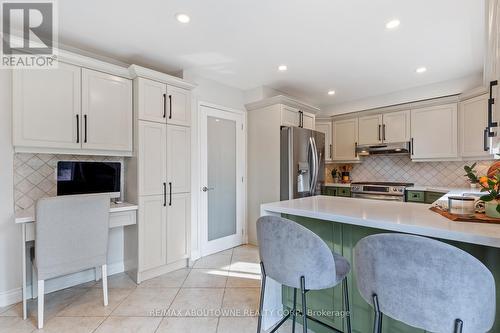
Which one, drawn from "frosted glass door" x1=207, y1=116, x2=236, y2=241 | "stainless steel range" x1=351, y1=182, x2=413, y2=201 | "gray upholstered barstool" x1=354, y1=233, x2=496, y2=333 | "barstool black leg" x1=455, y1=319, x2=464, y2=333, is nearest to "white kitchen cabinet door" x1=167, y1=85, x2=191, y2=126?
"frosted glass door" x1=207, y1=116, x2=236, y2=241

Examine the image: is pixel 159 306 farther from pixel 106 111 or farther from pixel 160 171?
pixel 106 111

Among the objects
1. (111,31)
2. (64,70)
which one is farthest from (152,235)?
(111,31)

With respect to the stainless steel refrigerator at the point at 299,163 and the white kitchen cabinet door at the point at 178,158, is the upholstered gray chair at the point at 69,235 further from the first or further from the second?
the stainless steel refrigerator at the point at 299,163

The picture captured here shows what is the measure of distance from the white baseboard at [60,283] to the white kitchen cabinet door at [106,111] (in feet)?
4.53

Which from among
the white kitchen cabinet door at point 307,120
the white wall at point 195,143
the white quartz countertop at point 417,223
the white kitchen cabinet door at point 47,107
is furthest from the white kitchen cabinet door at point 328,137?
the white kitchen cabinet door at point 47,107

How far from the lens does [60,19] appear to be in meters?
2.05

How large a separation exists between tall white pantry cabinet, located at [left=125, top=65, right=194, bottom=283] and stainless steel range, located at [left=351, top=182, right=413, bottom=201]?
2804 millimetres

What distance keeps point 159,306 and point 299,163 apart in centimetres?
238

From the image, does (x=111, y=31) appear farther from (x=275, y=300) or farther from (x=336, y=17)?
(x=275, y=300)

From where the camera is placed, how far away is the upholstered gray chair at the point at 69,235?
1.83m

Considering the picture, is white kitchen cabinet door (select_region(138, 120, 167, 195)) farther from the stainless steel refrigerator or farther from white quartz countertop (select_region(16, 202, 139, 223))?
the stainless steel refrigerator

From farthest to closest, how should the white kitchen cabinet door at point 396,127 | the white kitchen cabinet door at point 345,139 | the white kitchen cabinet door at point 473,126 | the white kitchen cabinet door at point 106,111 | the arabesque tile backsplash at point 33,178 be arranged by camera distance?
the white kitchen cabinet door at point 345,139
the white kitchen cabinet door at point 396,127
the white kitchen cabinet door at point 473,126
the white kitchen cabinet door at point 106,111
the arabesque tile backsplash at point 33,178

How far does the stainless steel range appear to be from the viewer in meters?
3.66

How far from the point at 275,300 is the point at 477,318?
1361mm
